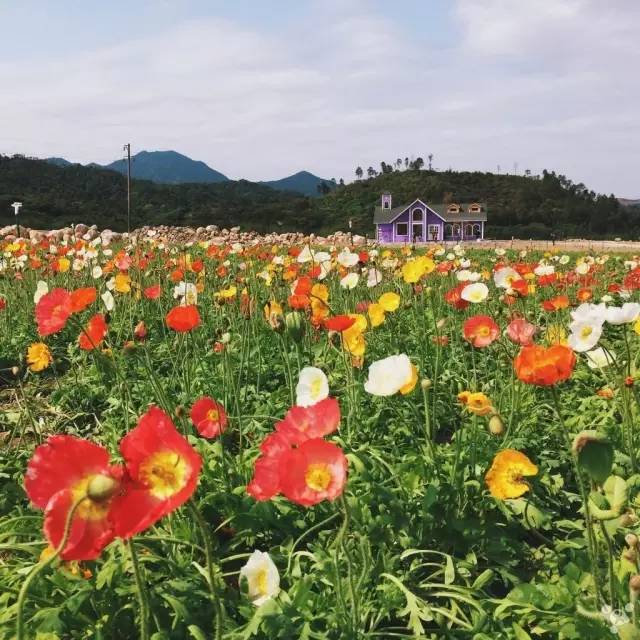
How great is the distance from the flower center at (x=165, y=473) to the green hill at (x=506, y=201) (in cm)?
5254

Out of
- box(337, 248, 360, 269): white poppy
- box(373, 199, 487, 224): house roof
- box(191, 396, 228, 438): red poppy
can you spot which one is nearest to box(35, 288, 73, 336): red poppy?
box(191, 396, 228, 438): red poppy

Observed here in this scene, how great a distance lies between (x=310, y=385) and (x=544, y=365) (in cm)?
54

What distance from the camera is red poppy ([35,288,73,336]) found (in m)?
1.89

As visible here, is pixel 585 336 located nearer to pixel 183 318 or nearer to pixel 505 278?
pixel 183 318

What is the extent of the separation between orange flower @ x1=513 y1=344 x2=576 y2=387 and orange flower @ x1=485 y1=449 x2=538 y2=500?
237 millimetres

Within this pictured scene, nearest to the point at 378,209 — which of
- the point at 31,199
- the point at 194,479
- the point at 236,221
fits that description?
the point at 236,221

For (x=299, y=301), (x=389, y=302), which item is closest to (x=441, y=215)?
(x=389, y=302)

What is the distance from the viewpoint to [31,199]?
3844cm

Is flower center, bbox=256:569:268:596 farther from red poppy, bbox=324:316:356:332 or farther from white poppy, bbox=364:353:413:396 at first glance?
red poppy, bbox=324:316:356:332

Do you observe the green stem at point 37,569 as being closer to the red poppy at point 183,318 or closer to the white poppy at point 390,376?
the white poppy at point 390,376

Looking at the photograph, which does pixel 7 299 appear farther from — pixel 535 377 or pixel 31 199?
pixel 31 199

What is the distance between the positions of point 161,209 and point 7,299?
4595 cm

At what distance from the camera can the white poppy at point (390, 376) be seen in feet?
5.00

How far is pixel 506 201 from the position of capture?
71.1 m
